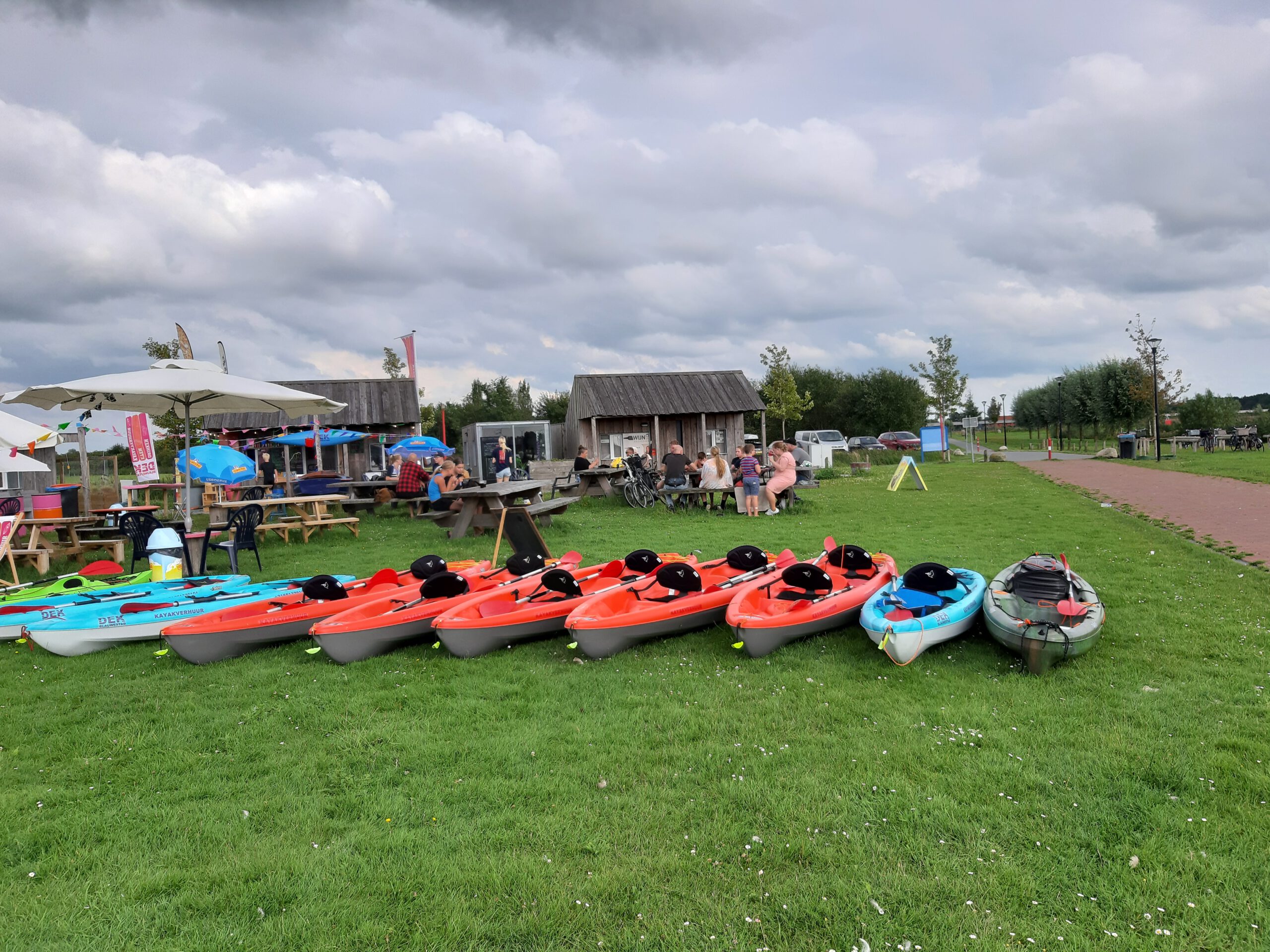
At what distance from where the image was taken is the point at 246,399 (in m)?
9.59

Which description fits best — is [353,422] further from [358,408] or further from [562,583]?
[562,583]

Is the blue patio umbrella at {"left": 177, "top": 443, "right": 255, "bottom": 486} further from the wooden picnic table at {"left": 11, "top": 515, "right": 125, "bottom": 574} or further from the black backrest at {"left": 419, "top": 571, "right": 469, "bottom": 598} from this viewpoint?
the black backrest at {"left": 419, "top": 571, "right": 469, "bottom": 598}

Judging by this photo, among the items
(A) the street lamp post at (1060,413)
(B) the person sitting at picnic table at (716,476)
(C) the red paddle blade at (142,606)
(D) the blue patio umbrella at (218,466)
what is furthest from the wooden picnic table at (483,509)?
(A) the street lamp post at (1060,413)

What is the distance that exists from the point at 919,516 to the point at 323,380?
19.1 metres

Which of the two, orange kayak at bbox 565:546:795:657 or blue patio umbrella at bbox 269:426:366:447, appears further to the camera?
blue patio umbrella at bbox 269:426:366:447

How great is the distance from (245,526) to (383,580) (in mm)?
3918

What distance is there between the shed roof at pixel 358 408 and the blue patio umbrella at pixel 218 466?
12956mm

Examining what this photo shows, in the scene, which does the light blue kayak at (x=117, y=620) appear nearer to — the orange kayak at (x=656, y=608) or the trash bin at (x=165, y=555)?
the trash bin at (x=165, y=555)

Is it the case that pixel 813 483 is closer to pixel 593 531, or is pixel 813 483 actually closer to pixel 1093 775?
pixel 593 531

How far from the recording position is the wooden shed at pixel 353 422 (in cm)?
A: 2350

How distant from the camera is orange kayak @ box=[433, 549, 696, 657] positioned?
6.00 meters

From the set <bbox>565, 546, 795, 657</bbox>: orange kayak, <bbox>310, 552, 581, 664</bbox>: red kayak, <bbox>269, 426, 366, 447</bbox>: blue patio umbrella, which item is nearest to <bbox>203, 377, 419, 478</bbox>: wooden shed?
<bbox>269, 426, 366, 447</bbox>: blue patio umbrella

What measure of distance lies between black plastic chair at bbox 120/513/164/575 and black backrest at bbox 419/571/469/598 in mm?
5118

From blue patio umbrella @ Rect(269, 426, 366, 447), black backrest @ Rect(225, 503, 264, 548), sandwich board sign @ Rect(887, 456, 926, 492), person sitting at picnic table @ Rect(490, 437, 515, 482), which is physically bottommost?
sandwich board sign @ Rect(887, 456, 926, 492)
